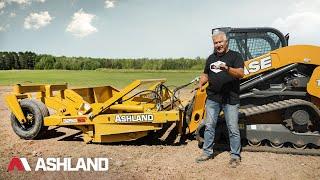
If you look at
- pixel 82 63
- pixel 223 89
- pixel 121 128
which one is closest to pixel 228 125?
pixel 223 89

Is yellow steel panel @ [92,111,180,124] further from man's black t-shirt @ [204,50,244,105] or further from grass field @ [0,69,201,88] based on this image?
grass field @ [0,69,201,88]

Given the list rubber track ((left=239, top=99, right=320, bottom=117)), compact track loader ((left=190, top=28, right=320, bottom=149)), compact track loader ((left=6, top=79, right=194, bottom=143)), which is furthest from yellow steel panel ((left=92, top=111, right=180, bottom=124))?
rubber track ((left=239, top=99, right=320, bottom=117))

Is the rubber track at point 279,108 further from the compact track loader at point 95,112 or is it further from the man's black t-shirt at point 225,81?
the compact track loader at point 95,112

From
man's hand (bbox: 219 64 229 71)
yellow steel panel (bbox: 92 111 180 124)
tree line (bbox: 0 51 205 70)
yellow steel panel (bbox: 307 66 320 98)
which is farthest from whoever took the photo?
tree line (bbox: 0 51 205 70)

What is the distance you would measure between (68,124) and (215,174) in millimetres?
3308

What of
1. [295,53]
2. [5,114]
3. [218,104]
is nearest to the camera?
[218,104]

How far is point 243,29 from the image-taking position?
7.86 meters

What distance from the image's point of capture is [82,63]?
7900 centimetres

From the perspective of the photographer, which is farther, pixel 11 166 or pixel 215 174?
pixel 11 166

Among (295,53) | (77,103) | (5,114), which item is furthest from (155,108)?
(5,114)

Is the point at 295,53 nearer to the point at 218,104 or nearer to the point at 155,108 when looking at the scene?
the point at 218,104

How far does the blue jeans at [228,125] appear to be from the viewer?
634 cm

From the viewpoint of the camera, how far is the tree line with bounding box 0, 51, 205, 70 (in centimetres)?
6625

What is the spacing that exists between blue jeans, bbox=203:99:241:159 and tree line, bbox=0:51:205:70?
5557 cm
